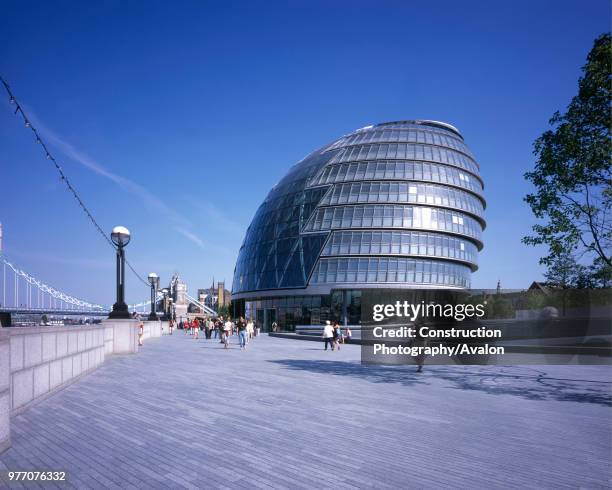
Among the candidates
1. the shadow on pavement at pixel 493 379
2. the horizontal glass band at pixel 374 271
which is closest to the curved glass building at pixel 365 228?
the horizontal glass band at pixel 374 271

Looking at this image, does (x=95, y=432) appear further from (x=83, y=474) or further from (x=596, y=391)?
(x=596, y=391)

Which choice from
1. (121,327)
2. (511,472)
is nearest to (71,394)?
(511,472)

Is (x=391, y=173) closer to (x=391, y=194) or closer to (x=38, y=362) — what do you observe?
(x=391, y=194)

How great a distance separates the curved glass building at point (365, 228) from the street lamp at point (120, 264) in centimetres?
4733

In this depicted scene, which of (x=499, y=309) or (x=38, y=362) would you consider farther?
(x=499, y=309)

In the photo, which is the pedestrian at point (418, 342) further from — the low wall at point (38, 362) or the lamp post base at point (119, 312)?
the lamp post base at point (119, 312)

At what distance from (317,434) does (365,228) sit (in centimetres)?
6278

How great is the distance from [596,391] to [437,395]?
5090mm

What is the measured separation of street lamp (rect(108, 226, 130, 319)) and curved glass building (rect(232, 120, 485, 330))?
155ft

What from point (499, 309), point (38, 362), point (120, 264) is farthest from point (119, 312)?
point (499, 309)

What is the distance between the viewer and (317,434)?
8.45 m

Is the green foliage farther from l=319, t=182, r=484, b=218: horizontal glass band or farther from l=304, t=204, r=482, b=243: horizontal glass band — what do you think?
l=319, t=182, r=484, b=218: horizontal glass band

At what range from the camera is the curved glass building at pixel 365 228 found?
69938 mm

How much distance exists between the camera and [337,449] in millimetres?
7535
